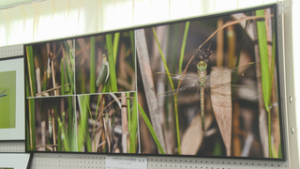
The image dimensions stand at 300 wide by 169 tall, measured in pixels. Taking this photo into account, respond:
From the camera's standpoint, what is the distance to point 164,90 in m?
1.31

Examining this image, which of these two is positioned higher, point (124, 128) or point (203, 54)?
point (203, 54)

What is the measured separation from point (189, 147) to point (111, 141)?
1.32ft

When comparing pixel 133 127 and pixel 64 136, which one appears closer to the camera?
pixel 133 127

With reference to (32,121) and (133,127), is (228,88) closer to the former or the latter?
(133,127)

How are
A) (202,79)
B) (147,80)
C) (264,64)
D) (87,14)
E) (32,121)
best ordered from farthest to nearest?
(87,14)
(32,121)
(147,80)
(202,79)
(264,64)

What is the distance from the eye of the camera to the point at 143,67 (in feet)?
4.45

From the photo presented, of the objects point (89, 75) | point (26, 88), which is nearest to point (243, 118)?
point (89, 75)

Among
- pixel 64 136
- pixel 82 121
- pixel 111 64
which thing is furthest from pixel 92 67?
pixel 64 136

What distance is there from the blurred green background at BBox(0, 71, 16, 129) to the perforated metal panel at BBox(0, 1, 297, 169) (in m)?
0.12

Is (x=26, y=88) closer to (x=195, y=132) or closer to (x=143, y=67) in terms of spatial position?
(x=143, y=67)

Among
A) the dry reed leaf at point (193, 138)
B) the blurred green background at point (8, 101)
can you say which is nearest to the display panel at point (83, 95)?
the blurred green background at point (8, 101)

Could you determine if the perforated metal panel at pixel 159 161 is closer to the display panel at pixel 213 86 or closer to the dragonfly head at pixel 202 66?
the display panel at pixel 213 86

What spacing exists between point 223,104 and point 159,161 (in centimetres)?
41

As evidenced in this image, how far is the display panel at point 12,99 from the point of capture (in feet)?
5.36
